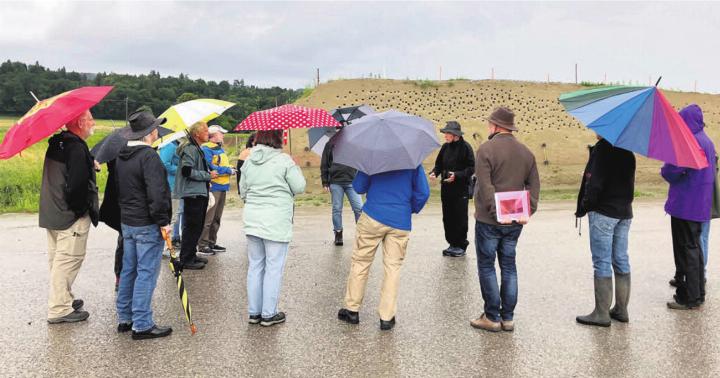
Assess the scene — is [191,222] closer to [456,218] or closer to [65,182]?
[65,182]

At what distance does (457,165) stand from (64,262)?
500 centimetres

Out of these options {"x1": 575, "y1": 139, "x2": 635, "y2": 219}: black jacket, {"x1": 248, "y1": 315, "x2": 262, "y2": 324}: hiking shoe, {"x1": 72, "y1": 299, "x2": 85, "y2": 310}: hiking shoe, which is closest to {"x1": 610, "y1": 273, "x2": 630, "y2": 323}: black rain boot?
{"x1": 575, "y1": 139, "x2": 635, "y2": 219}: black jacket

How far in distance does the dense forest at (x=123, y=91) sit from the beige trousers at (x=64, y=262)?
49697 millimetres

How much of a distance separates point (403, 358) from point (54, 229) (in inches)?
130

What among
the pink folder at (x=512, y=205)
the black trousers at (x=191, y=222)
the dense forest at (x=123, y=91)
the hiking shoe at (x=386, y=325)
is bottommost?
the hiking shoe at (x=386, y=325)

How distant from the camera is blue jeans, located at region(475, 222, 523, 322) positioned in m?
4.78

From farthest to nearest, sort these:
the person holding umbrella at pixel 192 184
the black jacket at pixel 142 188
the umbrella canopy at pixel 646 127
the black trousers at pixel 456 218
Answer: the black trousers at pixel 456 218 < the person holding umbrella at pixel 192 184 < the black jacket at pixel 142 188 < the umbrella canopy at pixel 646 127

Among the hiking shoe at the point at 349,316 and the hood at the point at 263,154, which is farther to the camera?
the hiking shoe at the point at 349,316

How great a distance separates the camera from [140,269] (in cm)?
464

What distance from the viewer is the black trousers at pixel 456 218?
780 centimetres

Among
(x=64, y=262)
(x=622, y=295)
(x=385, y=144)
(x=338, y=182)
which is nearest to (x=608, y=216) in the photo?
(x=622, y=295)

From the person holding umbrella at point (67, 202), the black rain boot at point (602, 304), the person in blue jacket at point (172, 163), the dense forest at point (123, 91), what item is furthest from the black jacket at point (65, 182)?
the dense forest at point (123, 91)

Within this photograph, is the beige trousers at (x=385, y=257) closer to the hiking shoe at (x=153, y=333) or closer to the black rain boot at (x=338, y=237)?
the hiking shoe at (x=153, y=333)

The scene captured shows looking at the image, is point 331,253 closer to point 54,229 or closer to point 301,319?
point 301,319
